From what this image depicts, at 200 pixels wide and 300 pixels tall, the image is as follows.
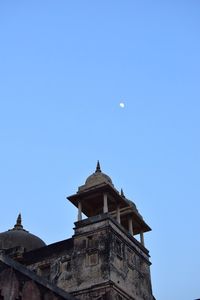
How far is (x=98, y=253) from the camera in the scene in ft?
87.4

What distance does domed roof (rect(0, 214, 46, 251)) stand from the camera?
32.6 m

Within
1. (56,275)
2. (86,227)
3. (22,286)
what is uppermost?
(86,227)

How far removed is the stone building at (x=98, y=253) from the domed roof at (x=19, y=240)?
7cm

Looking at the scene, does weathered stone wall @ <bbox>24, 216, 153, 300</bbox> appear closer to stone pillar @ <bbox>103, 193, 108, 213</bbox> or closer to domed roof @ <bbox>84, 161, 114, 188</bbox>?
stone pillar @ <bbox>103, 193, 108, 213</bbox>

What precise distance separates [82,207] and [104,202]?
2.43 metres

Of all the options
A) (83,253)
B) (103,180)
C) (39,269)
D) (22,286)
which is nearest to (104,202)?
(103,180)

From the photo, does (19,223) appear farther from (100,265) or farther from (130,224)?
(100,265)

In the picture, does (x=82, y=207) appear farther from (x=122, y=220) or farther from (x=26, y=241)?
(x=26, y=241)

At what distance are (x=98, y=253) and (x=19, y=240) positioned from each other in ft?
27.2

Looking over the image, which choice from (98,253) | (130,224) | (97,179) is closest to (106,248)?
(98,253)

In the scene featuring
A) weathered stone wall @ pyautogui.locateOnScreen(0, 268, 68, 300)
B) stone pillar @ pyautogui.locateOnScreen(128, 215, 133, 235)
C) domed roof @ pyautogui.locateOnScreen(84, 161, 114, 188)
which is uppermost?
domed roof @ pyautogui.locateOnScreen(84, 161, 114, 188)

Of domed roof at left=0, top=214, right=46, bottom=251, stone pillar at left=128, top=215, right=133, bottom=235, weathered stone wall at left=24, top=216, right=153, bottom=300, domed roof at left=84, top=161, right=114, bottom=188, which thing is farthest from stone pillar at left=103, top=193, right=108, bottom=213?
domed roof at left=0, top=214, right=46, bottom=251

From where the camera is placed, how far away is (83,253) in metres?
27.2

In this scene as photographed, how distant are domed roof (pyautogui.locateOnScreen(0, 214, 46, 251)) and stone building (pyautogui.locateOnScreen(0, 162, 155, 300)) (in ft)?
0.22
